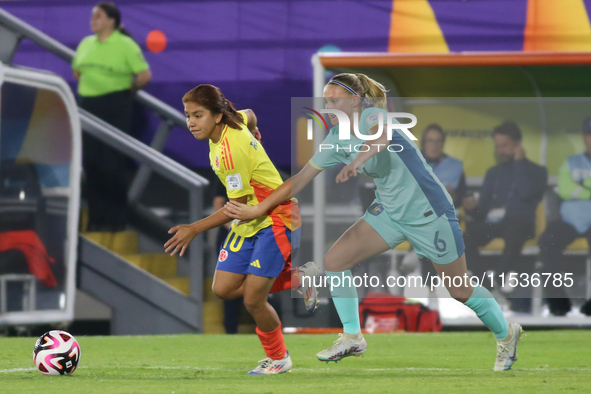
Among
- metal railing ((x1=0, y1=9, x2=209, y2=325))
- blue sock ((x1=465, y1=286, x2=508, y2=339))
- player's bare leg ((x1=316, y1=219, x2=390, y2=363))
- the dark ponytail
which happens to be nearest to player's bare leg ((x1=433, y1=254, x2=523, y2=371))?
blue sock ((x1=465, y1=286, x2=508, y2=339))

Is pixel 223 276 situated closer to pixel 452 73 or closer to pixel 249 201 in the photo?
pixel 249 201

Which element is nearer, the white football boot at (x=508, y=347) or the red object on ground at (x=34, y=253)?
the white football boot at (x=508, y=347)

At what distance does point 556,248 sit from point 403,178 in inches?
133

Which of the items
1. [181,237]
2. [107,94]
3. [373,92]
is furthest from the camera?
[107,94]

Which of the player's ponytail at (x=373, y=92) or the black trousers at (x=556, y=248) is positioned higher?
the player's ponytail at (x=373, y=92)

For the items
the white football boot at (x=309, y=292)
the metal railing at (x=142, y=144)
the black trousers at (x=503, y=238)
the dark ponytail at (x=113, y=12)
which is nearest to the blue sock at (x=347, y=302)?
the white football boot at (x=309, y=292)

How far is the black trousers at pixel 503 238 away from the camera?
766 cm

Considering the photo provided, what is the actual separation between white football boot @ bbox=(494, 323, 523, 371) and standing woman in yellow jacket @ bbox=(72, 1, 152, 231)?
434 centimetres

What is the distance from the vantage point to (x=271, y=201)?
459cm

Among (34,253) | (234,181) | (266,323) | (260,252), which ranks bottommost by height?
(34,253)

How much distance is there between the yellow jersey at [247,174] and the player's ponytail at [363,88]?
22.6 inches

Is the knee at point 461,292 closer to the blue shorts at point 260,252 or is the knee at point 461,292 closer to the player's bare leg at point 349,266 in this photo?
the player's bare leg at point 349,266

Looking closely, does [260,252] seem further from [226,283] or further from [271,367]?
[271,367]

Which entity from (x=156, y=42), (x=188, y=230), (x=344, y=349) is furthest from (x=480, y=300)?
(x=156, y=42)
